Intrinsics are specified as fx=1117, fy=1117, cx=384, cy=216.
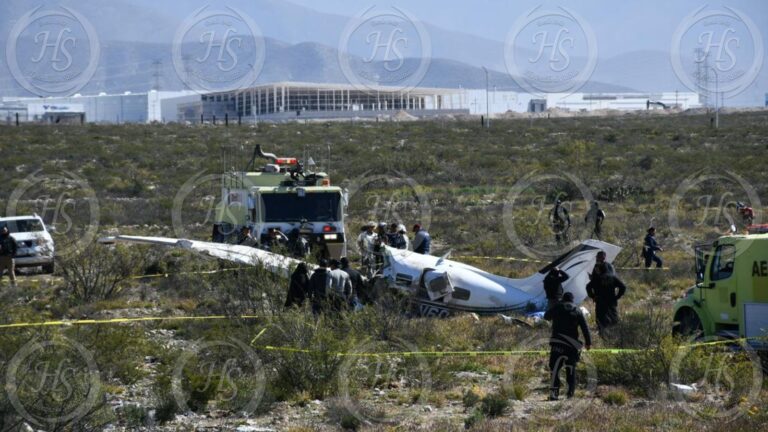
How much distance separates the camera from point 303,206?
2277 centimetres

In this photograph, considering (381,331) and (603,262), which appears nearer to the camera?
(381,331)

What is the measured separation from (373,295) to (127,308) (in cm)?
502

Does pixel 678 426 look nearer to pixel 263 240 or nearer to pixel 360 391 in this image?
pixel 360 391

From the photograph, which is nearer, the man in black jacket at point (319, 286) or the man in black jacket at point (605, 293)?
the man in black jacket at point (319, 286)

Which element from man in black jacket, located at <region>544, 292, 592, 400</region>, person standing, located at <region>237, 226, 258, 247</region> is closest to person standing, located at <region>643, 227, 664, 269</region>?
person standing, located at <region>237, 226, 258, 247</region>

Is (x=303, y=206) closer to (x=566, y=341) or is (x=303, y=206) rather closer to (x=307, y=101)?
(x=566, y=341)

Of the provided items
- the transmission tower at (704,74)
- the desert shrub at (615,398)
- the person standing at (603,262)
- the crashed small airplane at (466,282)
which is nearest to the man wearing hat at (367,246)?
the crashed small airplane at (466,282)

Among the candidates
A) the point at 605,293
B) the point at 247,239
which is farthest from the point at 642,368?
the point at 247,239

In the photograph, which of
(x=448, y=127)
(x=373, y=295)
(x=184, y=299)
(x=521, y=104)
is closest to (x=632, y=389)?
(x=373, y=295)

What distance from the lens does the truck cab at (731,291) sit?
13.9 metres

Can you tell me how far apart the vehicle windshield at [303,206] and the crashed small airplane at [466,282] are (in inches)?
182

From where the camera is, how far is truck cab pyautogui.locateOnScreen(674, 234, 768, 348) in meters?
13.9

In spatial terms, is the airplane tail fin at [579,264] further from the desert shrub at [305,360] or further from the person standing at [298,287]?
the desert shrub at [305,360]

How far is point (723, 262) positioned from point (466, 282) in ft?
14.2
